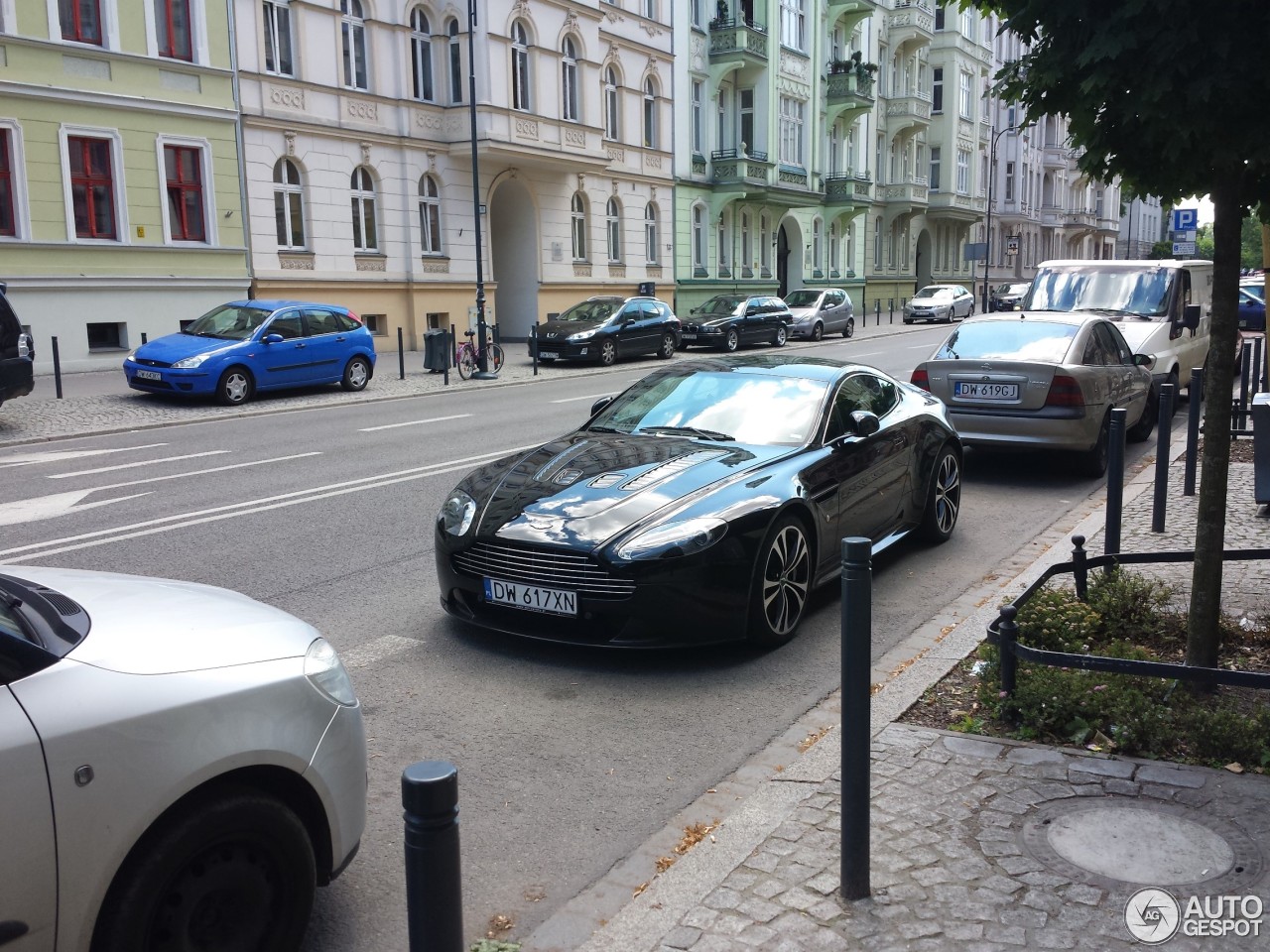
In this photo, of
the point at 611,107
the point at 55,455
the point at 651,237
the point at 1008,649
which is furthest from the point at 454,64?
the point at 1008,649

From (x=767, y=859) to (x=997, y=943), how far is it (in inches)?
29.7

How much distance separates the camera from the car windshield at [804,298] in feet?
119

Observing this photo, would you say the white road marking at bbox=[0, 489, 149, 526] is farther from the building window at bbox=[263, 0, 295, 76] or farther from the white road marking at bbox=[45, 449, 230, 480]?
the building window at bbox=[263, 0, 295, 76]

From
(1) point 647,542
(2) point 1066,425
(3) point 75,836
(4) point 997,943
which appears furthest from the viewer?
(2) point 1066,425

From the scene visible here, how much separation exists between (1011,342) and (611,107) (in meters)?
28.6

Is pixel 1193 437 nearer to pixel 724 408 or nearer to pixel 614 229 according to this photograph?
pixel 724 408

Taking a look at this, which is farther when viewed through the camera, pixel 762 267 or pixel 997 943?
pixel 762 267

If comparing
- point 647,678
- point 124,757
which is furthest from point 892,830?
point 124,757

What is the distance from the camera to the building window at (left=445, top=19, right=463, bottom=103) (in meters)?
30.2

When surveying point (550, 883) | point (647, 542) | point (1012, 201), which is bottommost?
point (550, 883)

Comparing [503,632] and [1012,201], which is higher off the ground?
[1012,201]

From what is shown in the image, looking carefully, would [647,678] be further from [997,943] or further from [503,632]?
[997,943]

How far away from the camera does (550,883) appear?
3727 millimetres

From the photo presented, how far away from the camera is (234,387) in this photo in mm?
17781
